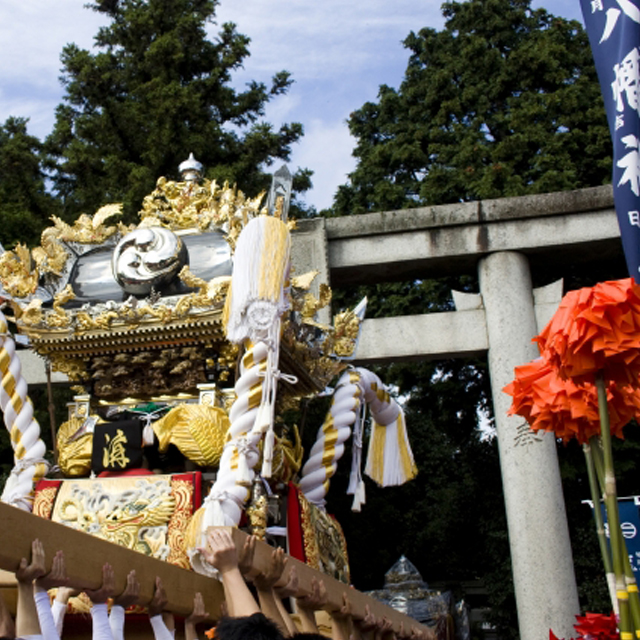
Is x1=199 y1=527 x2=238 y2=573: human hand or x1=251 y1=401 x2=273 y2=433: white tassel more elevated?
x1=251 y1=401 x2=273 y2=433: white tassel

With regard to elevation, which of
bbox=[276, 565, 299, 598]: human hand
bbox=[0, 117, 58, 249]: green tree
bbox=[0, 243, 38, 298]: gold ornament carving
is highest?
bbox=[0, 117, 58, 249]: green tree

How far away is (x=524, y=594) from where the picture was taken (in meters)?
8.06

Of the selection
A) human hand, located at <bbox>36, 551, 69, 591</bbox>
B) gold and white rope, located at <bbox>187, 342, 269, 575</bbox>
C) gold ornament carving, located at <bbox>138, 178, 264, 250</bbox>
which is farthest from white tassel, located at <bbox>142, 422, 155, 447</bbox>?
human hand, located at <bbox>36, 551, 69, 591</bbox>

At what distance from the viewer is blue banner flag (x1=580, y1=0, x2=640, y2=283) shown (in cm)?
449

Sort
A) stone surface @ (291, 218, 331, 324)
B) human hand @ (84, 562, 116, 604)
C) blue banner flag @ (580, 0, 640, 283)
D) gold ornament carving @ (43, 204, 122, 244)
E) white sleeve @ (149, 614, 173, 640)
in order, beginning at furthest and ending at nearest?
stone surface @ (291, 218, 331, 324) < gold ornament carving @ (43, 204, 122, 244) < blue banner flag @ (580, 0, 640, 283) < white sleeve @ (149, 614, 173, 640) < human hand @ (84, 562, 116, 604)

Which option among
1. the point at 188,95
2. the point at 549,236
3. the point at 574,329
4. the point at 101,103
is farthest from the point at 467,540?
the point at 574,329

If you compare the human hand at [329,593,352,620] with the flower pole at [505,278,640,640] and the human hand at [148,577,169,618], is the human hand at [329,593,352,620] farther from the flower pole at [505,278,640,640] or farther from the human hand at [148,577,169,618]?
the flower pole at [505,278,640,640]

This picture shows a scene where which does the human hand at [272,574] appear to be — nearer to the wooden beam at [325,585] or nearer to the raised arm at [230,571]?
the wooden beam at [325,585]

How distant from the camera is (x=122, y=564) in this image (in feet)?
8.61

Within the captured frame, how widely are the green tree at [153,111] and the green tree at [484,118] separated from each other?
2.05 m

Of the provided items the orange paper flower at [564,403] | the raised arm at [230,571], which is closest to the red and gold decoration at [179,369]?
the raised arm at [230,571]

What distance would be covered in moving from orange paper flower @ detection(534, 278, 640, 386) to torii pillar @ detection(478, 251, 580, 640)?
20.0 feet

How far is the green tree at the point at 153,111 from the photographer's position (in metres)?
12.8

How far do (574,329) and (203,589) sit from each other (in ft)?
5.97
